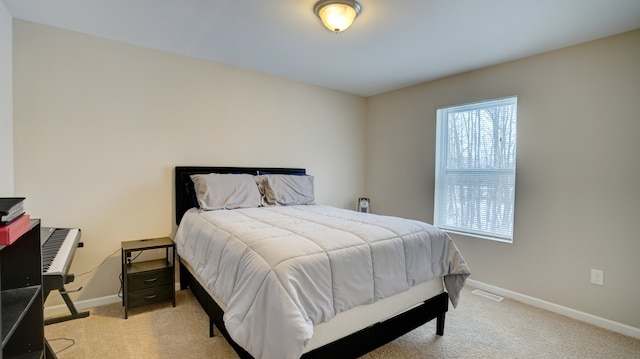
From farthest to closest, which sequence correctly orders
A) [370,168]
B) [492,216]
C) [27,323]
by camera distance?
[370,168] → [492,216] → [27,323]

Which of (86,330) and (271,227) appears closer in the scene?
(271,227)

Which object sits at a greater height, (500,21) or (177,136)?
(500,21)

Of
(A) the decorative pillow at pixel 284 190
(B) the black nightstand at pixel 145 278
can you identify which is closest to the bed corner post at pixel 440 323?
(A) the decorative pillow at pixel 284 190

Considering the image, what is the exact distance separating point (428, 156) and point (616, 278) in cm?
199

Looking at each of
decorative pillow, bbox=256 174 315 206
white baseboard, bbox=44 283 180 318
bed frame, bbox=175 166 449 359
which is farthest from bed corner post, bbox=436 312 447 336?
white baseboard, bbox=44 283 180 318

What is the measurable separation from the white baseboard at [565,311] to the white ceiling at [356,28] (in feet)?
7.48

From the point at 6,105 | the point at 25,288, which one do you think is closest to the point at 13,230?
the point at 25,288

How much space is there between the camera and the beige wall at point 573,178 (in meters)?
2.35

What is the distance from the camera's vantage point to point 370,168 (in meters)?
4.57

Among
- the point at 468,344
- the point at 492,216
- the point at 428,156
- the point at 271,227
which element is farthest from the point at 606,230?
the point at 271,227

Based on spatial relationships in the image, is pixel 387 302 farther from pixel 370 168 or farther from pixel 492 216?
pixel 370 168

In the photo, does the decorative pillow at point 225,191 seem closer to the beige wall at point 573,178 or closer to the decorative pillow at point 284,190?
the decorative pillow at point 284,190

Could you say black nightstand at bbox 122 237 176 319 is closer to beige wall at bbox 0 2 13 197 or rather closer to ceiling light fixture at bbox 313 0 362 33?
beige wall at bbox 0 2 13 197

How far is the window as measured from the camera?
3.07 metres
